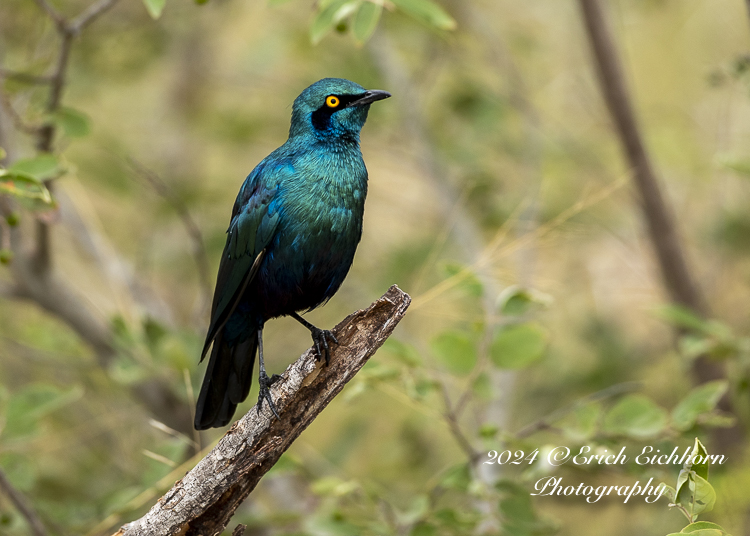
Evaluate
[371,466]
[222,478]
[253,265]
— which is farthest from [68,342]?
[222,478]

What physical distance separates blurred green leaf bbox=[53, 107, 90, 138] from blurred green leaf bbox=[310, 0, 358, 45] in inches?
48.4

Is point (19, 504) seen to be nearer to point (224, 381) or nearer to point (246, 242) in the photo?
point (224, 381)

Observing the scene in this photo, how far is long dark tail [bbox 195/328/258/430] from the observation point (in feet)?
11.1

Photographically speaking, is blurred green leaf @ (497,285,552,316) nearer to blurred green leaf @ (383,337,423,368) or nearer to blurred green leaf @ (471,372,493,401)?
blurred green leaf @ (471,372,493,401)

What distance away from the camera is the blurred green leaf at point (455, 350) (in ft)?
10.9

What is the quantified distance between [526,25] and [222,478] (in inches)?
248

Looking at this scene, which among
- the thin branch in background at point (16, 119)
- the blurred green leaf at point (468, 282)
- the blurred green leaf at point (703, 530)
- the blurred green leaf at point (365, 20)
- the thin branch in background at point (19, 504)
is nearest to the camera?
the blurred green leaf at point (703, 530)

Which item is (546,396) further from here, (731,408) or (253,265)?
(253,265)

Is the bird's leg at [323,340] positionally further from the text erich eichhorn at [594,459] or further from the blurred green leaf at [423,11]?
the blurred green leaf at [423,11]

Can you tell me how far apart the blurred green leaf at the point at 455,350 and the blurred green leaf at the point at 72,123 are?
5.97 feet

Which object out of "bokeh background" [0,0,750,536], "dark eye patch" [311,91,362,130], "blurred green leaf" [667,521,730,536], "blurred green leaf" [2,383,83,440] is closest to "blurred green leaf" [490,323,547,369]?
"bokeh background" [0,0,750,536]

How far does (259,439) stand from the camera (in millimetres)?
2615

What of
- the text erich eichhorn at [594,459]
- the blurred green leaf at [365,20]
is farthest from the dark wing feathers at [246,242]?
the text erich eichhorn at [594,459]

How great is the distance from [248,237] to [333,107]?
695 mm
